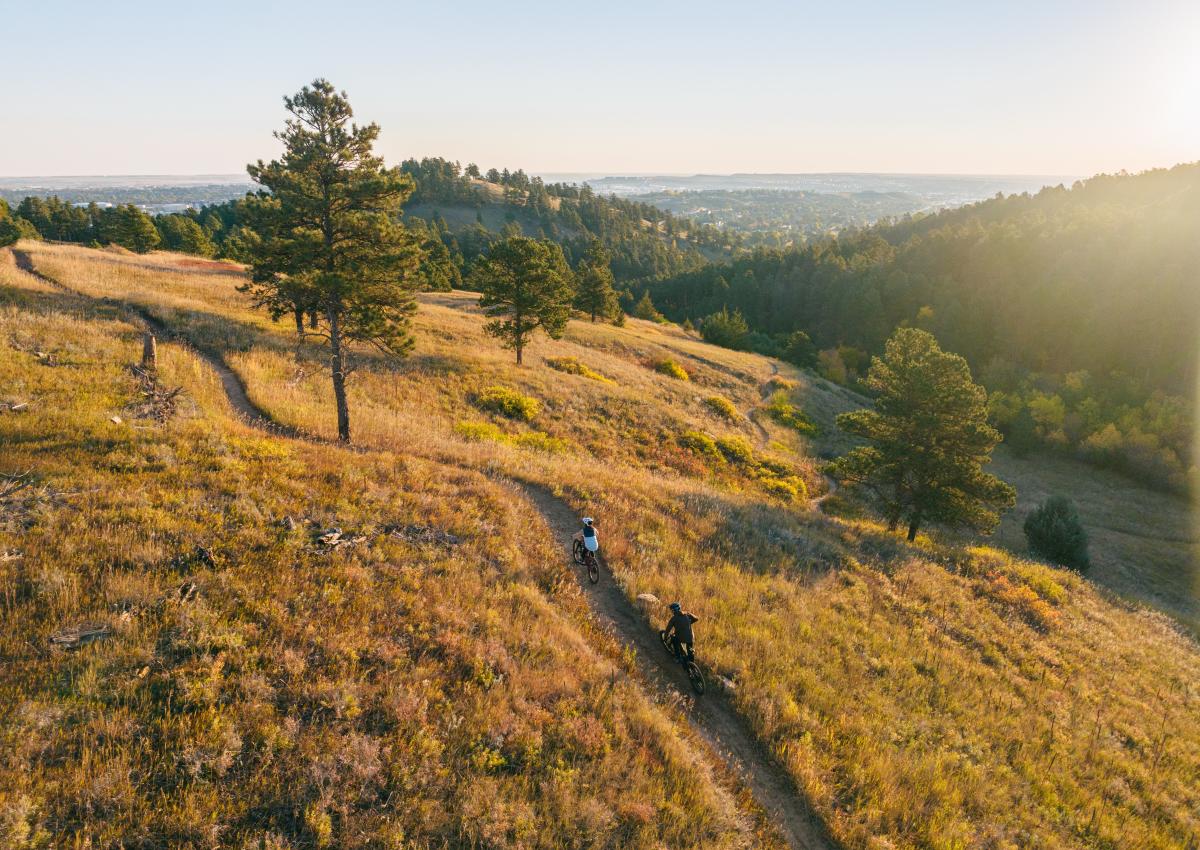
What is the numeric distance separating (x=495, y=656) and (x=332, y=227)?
16052 millimetres

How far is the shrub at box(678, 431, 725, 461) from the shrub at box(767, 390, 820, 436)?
17375 millimetres

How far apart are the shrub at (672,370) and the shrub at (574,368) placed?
11.3 m

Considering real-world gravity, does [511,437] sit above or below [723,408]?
above

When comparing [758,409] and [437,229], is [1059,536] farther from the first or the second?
[437,229]

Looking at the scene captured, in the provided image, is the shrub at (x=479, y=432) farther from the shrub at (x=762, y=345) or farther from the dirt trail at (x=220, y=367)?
the shrub at (x=762, y=345)

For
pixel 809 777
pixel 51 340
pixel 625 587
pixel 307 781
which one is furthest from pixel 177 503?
pixel 51 340

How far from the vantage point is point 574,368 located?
44.8 metres

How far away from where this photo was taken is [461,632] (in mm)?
9992

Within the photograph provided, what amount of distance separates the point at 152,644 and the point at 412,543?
5.34 metres

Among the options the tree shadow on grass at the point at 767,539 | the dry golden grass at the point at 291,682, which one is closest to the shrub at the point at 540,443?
the tree shadow on grass at the point at 767,539

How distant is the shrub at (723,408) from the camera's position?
46.4 meters

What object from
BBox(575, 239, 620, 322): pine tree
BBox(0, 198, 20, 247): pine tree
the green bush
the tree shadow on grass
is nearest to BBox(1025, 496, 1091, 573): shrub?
the tree shadow on grass

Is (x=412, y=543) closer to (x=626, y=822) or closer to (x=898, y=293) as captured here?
Result: (x=626, y=822)

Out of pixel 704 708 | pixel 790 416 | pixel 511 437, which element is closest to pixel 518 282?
pixel 511 437
